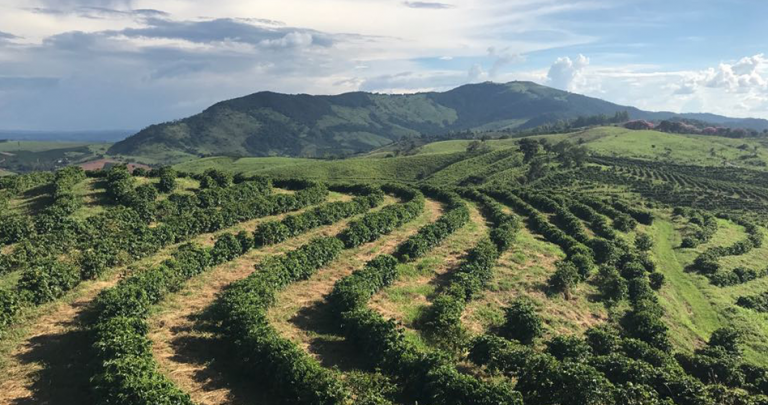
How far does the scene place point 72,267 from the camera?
130 ft

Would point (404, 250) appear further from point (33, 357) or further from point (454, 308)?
point (33, 357)

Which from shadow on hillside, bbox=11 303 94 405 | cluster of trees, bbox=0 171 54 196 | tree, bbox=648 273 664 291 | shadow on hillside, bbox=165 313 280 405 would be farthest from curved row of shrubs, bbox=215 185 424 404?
tree, bbox=648 273 664 291

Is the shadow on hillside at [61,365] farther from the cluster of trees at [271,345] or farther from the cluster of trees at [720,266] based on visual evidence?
the cluster of trees at [720,266]

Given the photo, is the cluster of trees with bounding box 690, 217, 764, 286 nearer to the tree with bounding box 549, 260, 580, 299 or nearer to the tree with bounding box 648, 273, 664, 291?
the tree with bounding box 648, 273, 664, 291

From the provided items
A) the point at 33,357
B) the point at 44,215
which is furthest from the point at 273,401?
the point at 44,215

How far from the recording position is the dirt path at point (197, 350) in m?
27.6

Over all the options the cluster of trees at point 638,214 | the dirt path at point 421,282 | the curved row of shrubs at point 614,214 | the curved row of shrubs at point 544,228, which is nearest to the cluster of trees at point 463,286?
the dirt path at point 421,282

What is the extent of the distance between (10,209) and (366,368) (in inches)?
2126

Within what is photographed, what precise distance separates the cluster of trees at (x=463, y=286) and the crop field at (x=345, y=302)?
0.24 meters

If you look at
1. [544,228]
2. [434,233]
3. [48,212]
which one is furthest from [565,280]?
[48,212]

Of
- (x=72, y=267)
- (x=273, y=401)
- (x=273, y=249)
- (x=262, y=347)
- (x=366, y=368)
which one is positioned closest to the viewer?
(x=273, y=401)

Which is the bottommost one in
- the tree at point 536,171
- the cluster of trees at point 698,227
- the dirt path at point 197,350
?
the cluster of trees at point 698,227

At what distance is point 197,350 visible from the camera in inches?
1262

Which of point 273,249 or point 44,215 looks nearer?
point 44,215
